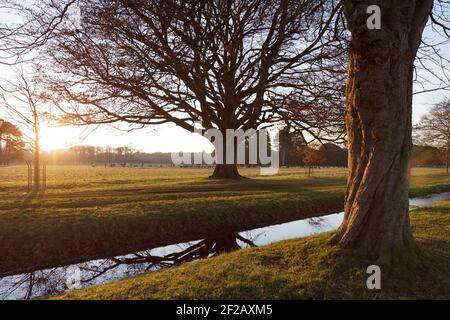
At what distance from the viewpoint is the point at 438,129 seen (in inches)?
1526

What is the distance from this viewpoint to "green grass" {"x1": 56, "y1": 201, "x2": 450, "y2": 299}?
4.73m

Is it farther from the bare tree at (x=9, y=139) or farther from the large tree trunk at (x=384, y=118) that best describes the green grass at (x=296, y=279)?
the bare tree at (x=9, y=139)

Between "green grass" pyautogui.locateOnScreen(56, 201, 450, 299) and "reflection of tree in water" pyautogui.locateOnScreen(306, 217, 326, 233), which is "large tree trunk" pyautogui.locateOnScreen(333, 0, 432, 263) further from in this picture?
"reflection of tree in water" pyautogui.locateOnScreen(306, 217, 326, 233)

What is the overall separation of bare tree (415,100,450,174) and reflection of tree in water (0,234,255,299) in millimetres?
35696

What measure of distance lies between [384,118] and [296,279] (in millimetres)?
2778

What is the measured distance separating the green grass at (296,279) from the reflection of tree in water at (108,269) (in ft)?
6.25

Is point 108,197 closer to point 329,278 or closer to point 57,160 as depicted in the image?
point 329,278

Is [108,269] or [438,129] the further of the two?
[438,129]

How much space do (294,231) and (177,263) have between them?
4.63 metres

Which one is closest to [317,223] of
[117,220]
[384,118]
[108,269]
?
[117,220]

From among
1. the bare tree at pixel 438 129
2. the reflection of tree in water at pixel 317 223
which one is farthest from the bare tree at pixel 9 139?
the bare tree at pixel 438 129

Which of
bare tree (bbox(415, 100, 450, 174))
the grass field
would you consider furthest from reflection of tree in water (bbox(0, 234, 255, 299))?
bare tree (bbox(415, 100, 450, 174))

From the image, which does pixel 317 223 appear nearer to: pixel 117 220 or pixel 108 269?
pixel 117 220
